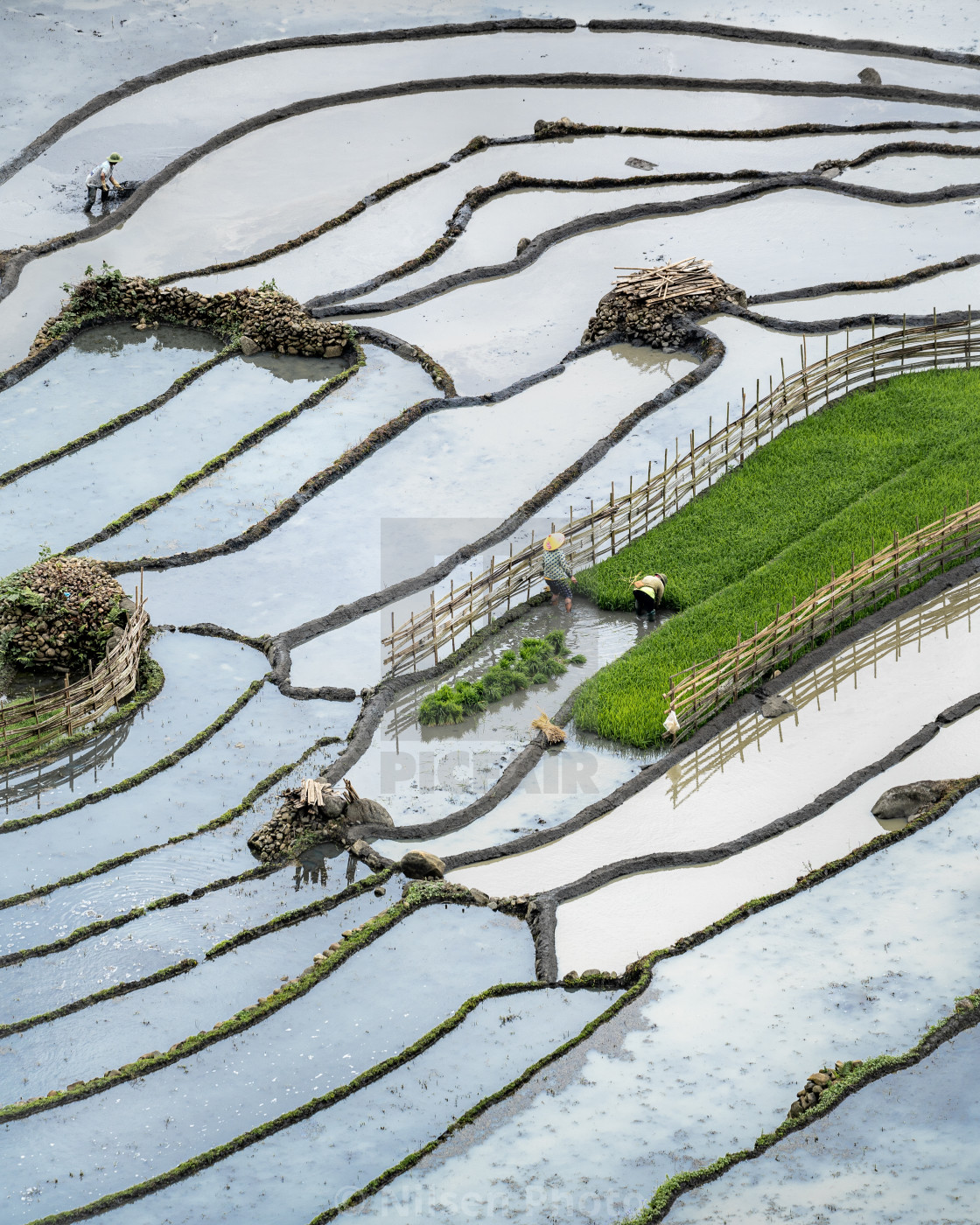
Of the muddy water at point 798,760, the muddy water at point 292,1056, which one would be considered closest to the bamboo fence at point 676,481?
the muddy water at point 798,760

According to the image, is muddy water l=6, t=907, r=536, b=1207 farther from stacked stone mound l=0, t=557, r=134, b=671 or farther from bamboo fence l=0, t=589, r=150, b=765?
stacked stone mound l=0, t=557, r=134, b=671

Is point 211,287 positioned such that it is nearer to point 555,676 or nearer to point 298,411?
point 298,411

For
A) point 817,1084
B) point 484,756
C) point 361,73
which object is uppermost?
point 361,73

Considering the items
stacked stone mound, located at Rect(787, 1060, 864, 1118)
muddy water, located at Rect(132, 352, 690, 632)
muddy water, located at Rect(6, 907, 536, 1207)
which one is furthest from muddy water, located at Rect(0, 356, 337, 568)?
stacked stone mound, located at Rect(787, 1060, 864, 1118)

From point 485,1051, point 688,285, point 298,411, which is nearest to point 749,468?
point 688,285

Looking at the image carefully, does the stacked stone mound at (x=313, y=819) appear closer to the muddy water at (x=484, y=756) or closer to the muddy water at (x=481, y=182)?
the muddy water at (x=484, y=756)

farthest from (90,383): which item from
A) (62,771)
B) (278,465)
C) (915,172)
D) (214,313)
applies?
(915,172)

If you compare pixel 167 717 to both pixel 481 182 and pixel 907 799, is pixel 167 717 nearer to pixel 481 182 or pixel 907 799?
pixel 907 799
